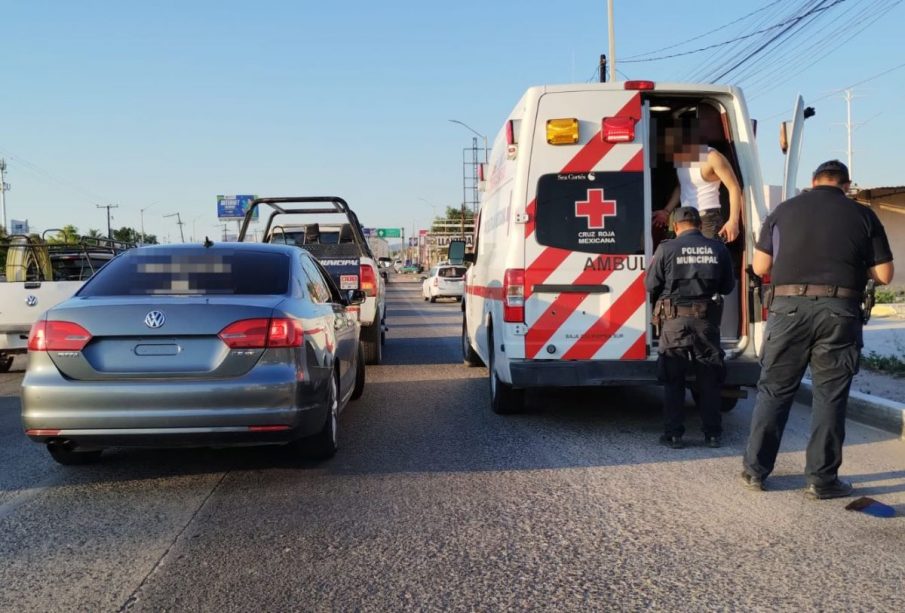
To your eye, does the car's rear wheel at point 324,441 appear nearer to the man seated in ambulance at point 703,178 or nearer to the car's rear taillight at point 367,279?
the man seated in ambulance at point 703,178

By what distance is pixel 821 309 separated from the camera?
4508mm

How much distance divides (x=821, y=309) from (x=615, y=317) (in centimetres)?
199

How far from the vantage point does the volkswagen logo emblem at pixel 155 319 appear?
4621 millimetres

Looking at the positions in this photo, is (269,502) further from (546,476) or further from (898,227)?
(898,227)

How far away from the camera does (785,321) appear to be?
4.62 meters

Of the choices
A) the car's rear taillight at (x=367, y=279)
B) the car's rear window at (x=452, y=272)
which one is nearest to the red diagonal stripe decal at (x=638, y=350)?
the car's rear taillight at (x=367, y=279)

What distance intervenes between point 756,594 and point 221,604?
7.41 feet

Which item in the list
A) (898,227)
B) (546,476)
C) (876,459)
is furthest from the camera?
(898,227)

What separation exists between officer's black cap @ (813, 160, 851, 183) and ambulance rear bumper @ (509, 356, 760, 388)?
205 cm

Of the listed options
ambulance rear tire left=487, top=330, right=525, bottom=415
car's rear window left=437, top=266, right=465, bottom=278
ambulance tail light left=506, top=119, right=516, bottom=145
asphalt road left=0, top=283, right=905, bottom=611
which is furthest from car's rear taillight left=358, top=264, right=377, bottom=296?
car's rear window left=437, top=266, right=465, bottom=278

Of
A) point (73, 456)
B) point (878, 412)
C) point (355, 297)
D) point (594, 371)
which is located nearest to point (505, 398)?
point (594, 371)

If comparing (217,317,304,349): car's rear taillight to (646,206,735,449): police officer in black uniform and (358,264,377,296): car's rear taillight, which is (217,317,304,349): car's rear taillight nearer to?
(646,206,735,449): police officer in black uniform

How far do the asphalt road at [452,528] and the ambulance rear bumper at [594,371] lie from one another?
473mm

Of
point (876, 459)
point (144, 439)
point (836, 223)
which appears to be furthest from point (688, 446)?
point (144, 439)
